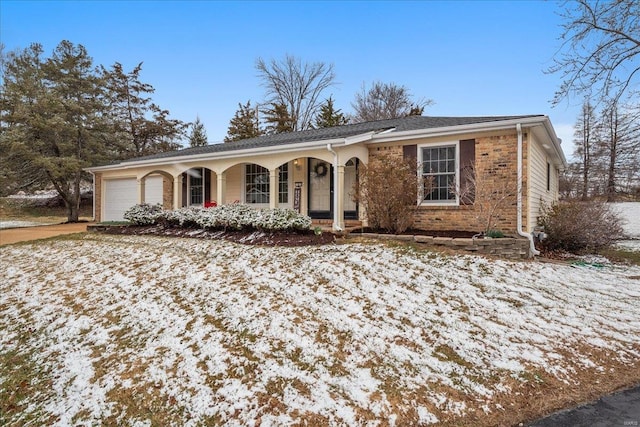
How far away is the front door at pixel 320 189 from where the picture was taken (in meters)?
10.7

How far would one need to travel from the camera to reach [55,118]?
1603 centimetres

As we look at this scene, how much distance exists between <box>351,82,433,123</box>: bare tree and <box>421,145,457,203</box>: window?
62.9 feet

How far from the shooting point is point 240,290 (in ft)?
15.1

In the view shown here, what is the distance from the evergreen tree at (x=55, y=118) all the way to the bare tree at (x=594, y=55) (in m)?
19.9

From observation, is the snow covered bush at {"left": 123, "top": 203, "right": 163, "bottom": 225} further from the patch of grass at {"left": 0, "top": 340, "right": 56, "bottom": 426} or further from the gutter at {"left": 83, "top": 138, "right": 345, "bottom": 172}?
the patch of grass at {"left": 0, "top": 340, "right": 56, "bottom": 426}

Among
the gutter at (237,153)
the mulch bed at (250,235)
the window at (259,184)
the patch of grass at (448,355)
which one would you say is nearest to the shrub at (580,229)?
the mulch bed at (250,235)

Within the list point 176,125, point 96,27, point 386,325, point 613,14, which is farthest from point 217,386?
point 176,125

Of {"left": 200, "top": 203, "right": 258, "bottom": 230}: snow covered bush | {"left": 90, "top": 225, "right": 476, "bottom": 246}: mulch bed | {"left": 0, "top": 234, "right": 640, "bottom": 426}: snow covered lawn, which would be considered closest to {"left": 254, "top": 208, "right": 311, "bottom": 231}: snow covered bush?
{"left": 90, "top": 225, "right": 476, "bottom": 246}: mulch bed

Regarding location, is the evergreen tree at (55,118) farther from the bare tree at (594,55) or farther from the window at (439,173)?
the bare tree at (594,55)

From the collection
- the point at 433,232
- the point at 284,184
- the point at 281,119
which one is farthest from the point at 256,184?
the point at 281,119

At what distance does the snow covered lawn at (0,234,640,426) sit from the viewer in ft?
8.63

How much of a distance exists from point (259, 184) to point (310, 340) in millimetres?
9539

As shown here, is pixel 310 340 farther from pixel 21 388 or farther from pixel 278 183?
pixel 278 183

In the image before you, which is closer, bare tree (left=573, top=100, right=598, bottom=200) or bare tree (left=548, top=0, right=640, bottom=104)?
bare tree (left=548, top=0, right=640, bottom=104)
